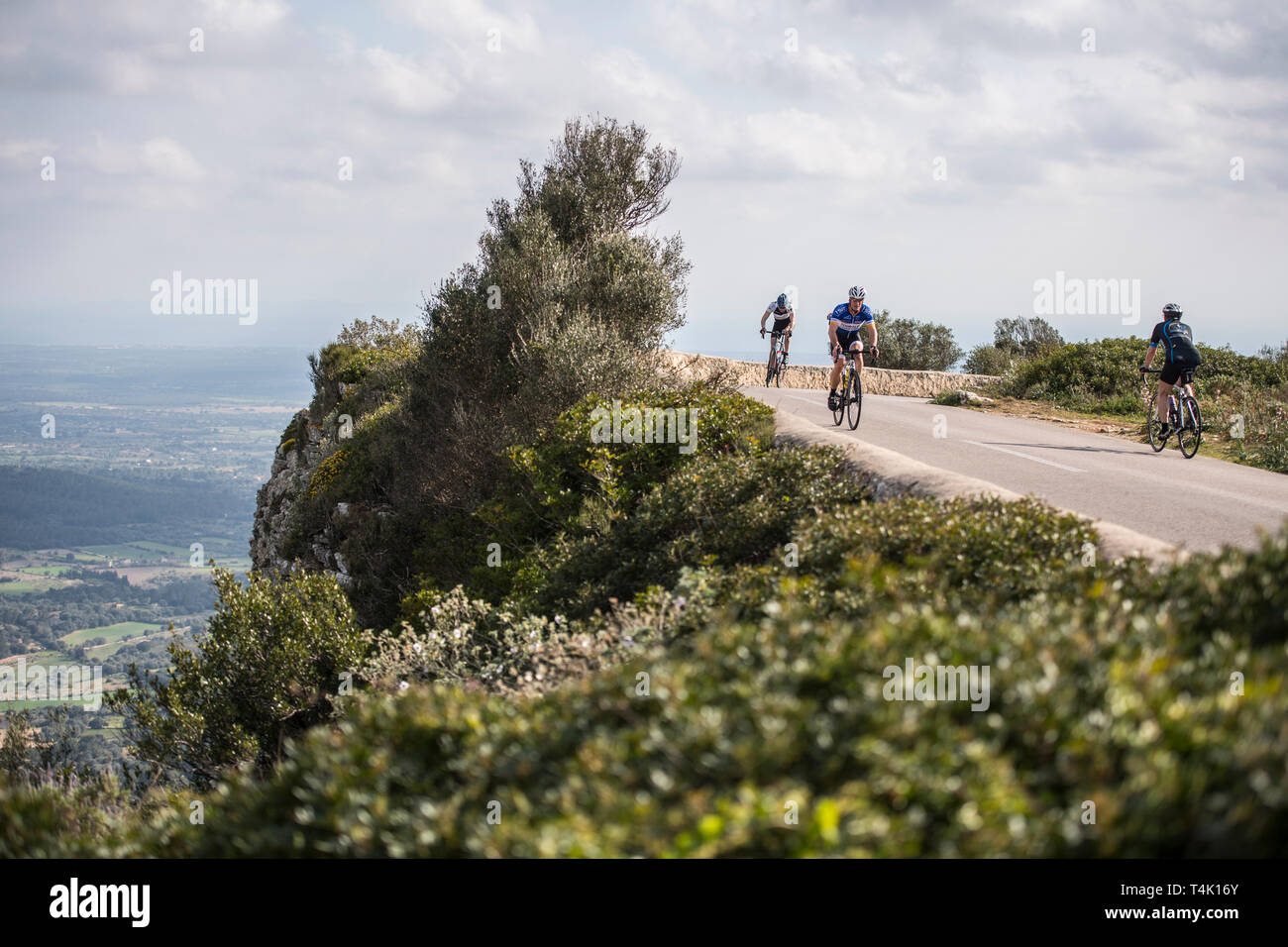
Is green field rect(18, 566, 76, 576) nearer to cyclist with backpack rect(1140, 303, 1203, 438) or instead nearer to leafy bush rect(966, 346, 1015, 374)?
leafy bush rect(966, 346, 1015, 374)

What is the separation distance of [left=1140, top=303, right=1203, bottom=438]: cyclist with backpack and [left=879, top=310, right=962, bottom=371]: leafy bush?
2201cm

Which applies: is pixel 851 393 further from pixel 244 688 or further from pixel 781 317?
pixel 244 688

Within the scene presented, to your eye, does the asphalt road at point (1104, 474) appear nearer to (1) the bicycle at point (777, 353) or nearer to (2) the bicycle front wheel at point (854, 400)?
(2) the bicycle front wheel at point (854, 400)

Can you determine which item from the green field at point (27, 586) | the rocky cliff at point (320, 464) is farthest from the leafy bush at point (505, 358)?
the green field at point (27, 586)

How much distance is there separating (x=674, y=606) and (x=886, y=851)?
15.5 ft

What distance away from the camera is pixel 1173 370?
13.0 metres

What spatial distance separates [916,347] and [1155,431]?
23254mm

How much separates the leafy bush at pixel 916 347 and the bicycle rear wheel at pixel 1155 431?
21.6 m

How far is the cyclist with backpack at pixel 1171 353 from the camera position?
41.9ft

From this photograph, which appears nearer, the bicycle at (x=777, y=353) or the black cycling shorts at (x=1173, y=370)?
the black cycling shorts at (x=1173, y=370)

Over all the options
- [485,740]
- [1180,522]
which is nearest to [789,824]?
[485,740]
